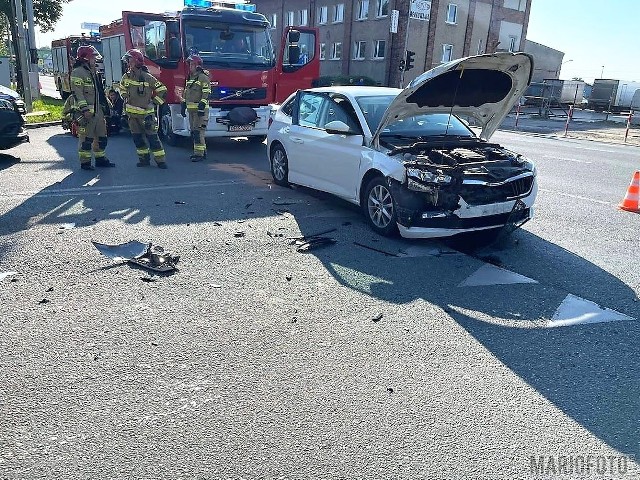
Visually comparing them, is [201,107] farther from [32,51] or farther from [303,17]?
[303,17]

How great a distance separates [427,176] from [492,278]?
1.19 m

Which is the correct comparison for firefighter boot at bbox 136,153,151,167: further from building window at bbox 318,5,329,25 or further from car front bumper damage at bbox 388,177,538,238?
building window at bbox 318,5,329,25

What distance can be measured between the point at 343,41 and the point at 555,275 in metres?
37.6

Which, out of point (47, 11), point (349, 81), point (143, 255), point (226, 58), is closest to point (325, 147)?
point (143, 255)

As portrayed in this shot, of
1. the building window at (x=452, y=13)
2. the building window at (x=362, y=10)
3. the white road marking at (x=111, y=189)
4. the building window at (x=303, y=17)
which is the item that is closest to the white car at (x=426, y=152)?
the white road marking at (x=111, y=189)

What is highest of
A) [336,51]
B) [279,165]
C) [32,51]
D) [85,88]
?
[336,51]

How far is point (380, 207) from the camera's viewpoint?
626 cm

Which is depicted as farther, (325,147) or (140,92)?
(140,92)

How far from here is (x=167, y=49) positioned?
11984 millimetres

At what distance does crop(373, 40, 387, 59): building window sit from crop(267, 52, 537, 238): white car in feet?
103

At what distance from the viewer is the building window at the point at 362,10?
3784 centimetres

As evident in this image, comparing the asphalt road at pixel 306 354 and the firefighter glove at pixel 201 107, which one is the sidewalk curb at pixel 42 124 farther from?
the asphalt road at pixel 306 354

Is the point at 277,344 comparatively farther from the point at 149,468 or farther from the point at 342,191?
the point at 342,191

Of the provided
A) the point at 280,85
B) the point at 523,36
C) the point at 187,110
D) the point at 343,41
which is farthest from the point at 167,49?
the point at 523,36
